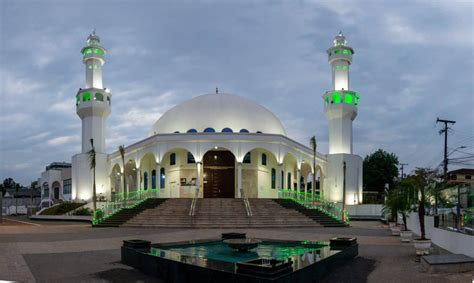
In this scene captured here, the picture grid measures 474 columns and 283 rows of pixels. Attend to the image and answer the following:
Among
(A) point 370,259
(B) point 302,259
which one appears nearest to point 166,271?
(B) point 302,259

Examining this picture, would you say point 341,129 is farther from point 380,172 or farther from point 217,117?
point 380,172

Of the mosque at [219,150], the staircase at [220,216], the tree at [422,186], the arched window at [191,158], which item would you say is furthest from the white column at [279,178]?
the tree at [422,186]

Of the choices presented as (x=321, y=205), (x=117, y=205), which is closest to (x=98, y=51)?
(x=117, y=205)

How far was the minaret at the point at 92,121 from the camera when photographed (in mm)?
40938

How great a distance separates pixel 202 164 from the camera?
38.3 metres

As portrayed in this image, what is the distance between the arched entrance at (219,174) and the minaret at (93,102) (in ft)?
36.3

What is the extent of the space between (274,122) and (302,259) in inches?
1348

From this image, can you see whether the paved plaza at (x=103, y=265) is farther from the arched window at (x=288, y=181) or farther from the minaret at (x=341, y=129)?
the arched window at (x=288, y=181)

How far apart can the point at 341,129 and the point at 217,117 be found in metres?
11.7

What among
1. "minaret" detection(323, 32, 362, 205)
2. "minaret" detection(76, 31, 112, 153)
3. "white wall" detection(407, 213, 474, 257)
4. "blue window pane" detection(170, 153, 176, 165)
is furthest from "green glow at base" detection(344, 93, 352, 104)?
"white wall" detection(407, 213, 474, 257)

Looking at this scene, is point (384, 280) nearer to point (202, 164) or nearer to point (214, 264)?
point (214, 264)

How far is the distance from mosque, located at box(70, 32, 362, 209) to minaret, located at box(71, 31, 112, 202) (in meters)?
0.09

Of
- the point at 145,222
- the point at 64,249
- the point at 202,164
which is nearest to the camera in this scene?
the point at 64,249

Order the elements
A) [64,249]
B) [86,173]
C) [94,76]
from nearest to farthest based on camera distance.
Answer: [64,249] → [86,173] → [94,76]
